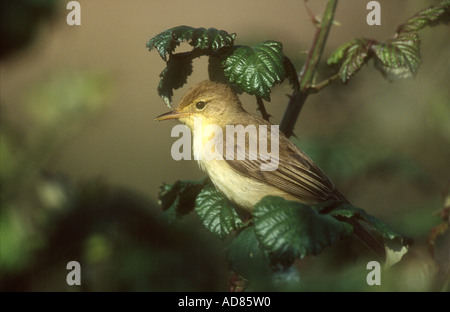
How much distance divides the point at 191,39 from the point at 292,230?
82cm

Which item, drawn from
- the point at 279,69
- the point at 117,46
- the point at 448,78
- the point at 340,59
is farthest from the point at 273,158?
the point at 117,46

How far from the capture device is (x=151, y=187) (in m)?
4.61

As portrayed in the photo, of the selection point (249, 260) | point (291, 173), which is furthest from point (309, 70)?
point (249, 260)

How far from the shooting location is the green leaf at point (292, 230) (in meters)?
1.71

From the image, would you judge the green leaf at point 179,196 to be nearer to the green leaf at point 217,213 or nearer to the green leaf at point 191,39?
the green leaf at point 217,213

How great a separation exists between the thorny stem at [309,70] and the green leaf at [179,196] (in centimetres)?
54

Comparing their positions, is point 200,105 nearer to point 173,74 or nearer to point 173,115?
point 173,115

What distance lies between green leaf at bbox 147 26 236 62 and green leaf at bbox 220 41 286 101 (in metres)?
0.07

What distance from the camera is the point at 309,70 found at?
7.14ft

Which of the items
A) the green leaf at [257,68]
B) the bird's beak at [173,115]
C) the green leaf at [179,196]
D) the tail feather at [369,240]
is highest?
the bird's beak at [173,115]

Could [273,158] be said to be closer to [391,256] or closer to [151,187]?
[391,256]

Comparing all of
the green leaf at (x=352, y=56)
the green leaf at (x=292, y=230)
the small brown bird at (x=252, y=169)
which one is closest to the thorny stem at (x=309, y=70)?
the green leaf at (x=352, y=56)

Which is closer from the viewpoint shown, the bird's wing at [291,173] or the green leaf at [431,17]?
the green leaf at [431,17]

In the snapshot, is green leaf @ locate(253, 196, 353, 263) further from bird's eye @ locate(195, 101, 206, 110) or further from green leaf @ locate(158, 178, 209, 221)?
bird's eye @ locate(195, 101, 206, 110)
